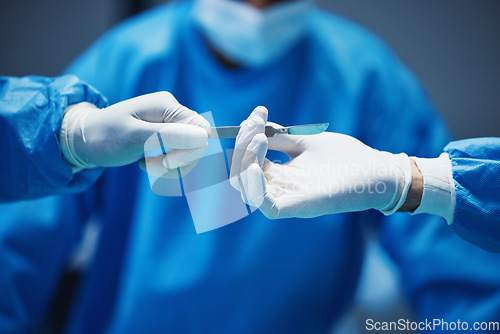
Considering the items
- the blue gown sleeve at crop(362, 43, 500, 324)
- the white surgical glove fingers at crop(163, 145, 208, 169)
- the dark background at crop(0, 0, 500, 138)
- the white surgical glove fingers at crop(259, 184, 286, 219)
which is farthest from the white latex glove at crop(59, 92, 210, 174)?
the dark background at crop(0, 0, 500, 138)

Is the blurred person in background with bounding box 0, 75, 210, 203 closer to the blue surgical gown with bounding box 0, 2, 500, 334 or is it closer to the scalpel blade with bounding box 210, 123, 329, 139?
the scalpel blade with bounding box 210, 123, 329, 139

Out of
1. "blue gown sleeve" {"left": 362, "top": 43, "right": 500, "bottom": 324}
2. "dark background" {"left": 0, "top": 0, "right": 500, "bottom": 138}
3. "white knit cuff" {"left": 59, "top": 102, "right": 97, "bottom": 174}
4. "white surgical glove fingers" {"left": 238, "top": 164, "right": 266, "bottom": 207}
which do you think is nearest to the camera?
"white surgical glove fingers" {"left": 238, "top": 164, "right": 266, "bottom": 207}

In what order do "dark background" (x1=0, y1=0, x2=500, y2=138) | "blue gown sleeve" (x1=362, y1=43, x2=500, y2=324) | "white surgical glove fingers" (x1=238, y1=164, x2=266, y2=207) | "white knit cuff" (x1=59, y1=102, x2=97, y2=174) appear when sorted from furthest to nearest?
1. "dark background" (x1=0, y1=0, x2=500, y2=138)
2. "blue gown sleeve" (x1=362, y1=43, x2=500, y2=324)
3. "white knit cuff" (x1=59, y1=102, x2=97, y2=174)
4. "white surgical glove fingers" (x1=238, y1=164, x2=266, y2=207)

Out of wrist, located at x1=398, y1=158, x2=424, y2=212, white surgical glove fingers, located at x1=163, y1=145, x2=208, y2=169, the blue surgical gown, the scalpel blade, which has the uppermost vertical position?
the scalpel blade

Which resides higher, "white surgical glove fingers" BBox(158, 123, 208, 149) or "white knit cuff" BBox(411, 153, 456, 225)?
"white surgical glove fingers" BBox(158, 123, 208, 149)

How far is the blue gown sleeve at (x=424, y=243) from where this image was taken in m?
0.82

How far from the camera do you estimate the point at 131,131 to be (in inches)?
22.5

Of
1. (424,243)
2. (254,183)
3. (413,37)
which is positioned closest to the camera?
(254,183)

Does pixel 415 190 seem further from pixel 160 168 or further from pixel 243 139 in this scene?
pixel 160 168

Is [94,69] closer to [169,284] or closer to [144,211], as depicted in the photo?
[144,211]

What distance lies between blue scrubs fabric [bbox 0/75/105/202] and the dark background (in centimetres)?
59

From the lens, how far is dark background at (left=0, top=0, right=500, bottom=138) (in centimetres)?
94

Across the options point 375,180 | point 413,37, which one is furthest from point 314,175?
point 413,37

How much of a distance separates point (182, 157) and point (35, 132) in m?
0.23
